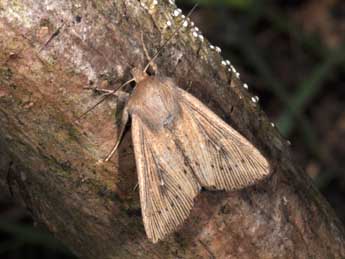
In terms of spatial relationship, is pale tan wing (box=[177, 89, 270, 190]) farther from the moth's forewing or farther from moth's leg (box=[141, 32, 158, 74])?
moth's leg (box=[141, 32, 158, 74])

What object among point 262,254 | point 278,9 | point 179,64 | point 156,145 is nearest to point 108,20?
point 179,64

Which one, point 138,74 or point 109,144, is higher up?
point 138,74

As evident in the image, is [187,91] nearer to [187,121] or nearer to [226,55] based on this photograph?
[187,121]

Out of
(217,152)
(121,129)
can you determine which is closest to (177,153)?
(217,152)

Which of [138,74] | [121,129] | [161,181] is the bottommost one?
[161,181]

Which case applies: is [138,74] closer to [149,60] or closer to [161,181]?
[149,60]

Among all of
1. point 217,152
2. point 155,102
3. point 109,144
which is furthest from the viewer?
point 217,152
